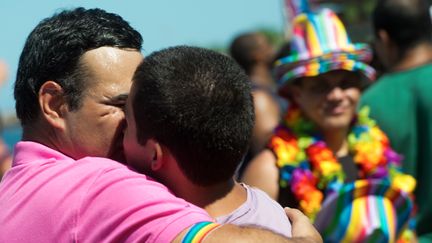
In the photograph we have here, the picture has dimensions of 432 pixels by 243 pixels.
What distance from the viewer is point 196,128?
1.83 meters

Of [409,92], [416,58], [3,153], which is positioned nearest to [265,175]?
[409,92]

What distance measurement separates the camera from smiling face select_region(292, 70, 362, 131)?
3.76 metres

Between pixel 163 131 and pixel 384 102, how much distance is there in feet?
7.86

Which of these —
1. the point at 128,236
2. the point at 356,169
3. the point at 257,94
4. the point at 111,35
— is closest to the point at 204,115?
the point at 128,236

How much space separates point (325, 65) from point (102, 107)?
6.06ft

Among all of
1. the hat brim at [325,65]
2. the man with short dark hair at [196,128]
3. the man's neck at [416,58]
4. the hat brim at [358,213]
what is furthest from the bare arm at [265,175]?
the man with short dark hair at [196,128]

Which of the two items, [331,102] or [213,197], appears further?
[331,102]

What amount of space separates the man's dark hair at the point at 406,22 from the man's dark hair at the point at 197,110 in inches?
97.7

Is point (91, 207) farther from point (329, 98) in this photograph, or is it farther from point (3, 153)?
point (3, 153)

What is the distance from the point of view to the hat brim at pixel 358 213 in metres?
3.24

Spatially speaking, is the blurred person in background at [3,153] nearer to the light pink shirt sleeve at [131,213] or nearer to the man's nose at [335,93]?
the man's nose at [335,93]

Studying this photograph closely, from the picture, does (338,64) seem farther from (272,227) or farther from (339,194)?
(272,227)

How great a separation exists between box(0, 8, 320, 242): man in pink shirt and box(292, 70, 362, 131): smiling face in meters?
1.69

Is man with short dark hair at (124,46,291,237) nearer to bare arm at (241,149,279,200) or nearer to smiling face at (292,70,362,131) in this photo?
bare arm at (241,149,279,200)
